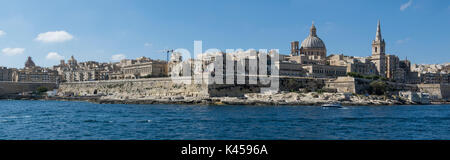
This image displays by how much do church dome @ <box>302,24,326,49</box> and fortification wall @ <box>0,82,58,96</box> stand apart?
4311 centimetres

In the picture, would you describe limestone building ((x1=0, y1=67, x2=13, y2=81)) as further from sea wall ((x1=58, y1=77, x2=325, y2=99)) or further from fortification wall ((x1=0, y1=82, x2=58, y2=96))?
sea wall ((x1=58, y1=77, x2=325, y2=99))

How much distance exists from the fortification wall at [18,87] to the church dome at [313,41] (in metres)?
43.1

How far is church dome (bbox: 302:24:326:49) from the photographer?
75.3 m

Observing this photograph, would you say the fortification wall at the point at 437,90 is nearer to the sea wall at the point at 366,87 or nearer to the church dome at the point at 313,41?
the sea wall at the point at 366,87

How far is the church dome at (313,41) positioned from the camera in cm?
7528

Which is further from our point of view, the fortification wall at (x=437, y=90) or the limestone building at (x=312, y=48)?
the limestone building at (x=312, y=48)

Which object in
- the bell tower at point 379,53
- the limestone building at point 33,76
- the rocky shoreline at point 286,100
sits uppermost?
the bell tower at point 379,53

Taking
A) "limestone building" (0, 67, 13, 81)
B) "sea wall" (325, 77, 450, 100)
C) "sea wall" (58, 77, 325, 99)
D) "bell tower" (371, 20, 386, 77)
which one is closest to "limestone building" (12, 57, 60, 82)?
"limestone building" (0, 67, 13, 81)

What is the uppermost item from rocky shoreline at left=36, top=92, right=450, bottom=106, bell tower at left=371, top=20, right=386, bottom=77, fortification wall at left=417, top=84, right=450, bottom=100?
bell tower at left=371, top=20, right=386, bottom=77

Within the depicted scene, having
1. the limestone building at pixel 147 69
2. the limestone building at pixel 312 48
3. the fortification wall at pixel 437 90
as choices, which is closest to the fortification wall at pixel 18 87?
the limestone building at pixel 147 69

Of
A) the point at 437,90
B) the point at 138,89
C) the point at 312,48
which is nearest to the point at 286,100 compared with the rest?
the point at 138,89
